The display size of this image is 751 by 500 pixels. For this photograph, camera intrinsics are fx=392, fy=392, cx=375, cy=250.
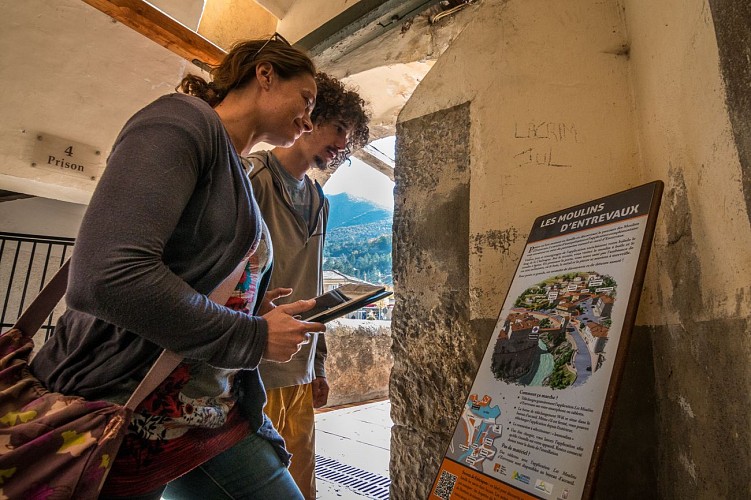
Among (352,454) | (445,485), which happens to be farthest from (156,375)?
(352,454)

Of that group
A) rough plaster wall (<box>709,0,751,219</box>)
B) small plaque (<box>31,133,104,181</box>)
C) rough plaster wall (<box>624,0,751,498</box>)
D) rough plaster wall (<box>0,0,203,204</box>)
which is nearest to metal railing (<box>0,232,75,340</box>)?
rough plaster wall (<box>0,0,203,204</box>)

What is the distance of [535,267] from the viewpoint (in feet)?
3.82

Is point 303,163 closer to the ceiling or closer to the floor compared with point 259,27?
closer to the floor

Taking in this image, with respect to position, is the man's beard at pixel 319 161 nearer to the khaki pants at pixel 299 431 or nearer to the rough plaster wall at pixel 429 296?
the rough plaster wall at pixel 429 296

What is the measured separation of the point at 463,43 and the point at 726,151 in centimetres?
119

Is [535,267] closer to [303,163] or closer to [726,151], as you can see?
[726,151]

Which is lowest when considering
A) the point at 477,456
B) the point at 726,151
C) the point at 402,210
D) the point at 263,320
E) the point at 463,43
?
the point at 477,456

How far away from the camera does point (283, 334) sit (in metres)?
0.75

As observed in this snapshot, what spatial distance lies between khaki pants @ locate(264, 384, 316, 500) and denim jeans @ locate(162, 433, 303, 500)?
59cm

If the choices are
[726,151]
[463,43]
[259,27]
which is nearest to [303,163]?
[463,43]

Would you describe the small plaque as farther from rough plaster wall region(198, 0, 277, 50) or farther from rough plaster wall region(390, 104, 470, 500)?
rough plaster wall region(390, 104, 470, 500)

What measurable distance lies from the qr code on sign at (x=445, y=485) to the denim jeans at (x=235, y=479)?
1.14ft

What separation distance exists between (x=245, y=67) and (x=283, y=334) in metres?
0.74

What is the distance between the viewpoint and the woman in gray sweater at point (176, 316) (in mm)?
584
